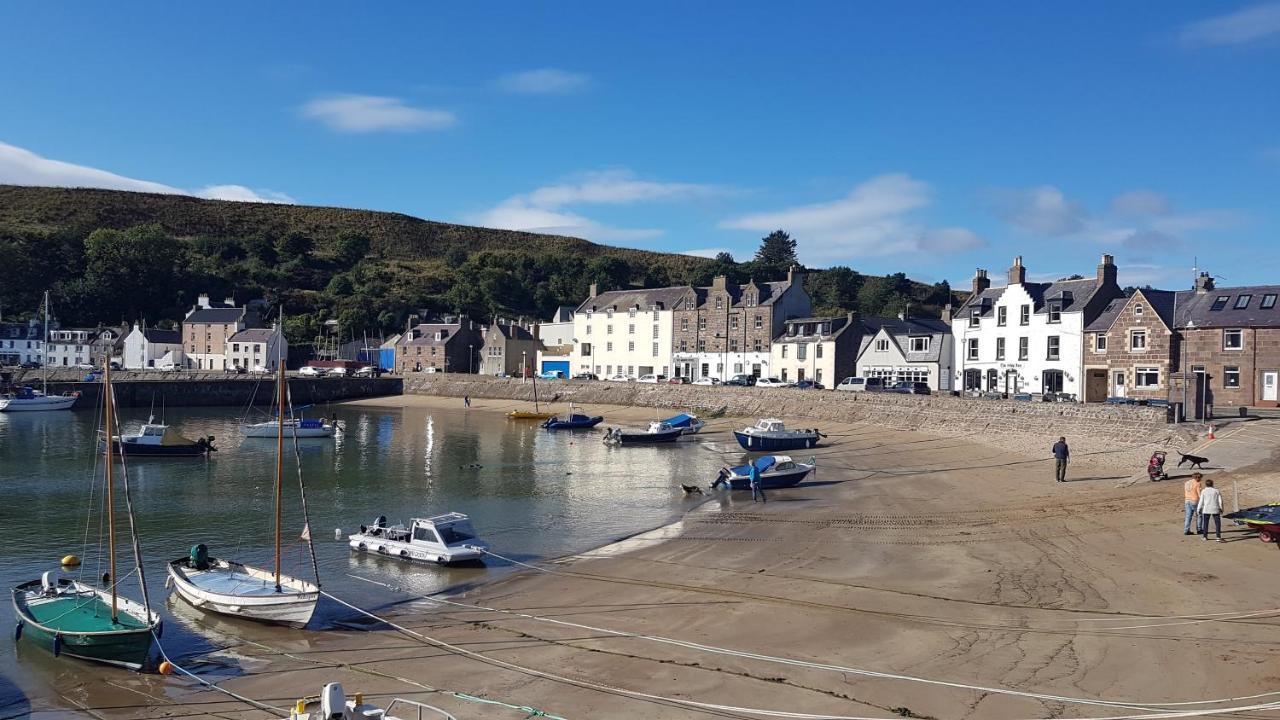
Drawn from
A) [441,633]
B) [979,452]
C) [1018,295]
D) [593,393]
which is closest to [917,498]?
[979,452]

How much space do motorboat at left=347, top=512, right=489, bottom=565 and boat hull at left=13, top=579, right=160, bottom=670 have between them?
813cm

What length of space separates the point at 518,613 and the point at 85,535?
1751 centimetres

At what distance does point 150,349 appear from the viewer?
420 feet

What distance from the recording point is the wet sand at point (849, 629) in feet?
48.1

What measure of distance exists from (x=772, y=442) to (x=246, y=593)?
35.9 m

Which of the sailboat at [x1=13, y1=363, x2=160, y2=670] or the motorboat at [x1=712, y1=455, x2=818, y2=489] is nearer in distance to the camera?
the sailboat at [x1=13, y1=363, x2=160, y2=670]

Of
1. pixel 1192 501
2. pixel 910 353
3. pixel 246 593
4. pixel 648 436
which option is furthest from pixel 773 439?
pixel 246 593

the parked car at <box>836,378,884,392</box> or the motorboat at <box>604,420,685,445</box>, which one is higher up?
the parked car at <box>836,378,884,392</box>

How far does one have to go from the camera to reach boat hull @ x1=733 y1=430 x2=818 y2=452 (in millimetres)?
52094

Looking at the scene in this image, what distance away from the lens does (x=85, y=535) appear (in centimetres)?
2894

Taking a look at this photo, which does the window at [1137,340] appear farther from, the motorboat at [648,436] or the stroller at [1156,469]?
the motorboat at [648,436]

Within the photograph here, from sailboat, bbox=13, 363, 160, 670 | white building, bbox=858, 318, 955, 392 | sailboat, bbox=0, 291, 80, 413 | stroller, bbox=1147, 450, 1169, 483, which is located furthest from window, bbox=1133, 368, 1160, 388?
sailboat, bbox=0, 291, 80, 413

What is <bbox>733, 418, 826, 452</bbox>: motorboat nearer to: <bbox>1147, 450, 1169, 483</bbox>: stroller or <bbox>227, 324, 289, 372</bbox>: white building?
<bbox>1147, 450, 1169, 483</bbox>: stroller

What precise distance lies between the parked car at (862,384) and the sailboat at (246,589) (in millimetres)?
52724
